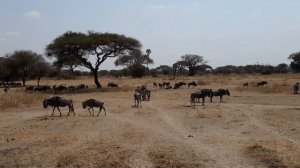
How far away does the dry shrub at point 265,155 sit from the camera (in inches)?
516

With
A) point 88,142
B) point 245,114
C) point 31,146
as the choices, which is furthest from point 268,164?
point 245,114

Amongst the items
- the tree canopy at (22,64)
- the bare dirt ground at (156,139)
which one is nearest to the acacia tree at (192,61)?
the tree canopy at (22,64)

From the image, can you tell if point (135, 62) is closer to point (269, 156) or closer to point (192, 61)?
point (192, 61)

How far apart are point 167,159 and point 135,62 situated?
3478 inches

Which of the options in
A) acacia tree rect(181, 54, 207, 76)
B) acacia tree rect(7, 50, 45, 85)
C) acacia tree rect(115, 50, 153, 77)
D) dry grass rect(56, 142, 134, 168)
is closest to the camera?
dry grass rect(56, 142, 134, 168)

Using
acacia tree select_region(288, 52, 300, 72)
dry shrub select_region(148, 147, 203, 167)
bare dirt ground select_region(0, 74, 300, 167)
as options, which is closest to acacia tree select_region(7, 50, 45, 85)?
bare dirt ground select_region(0, 74, 300, 167)

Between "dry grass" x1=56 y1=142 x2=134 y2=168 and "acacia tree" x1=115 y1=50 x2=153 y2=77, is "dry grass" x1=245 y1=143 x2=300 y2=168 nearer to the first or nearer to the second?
"dry grass" x1=56 y1=142 x2=134 y2=168

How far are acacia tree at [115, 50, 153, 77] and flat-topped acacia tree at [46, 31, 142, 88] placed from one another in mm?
30216

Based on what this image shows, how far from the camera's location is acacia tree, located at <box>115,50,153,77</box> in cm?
9256

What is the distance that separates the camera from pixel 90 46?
5506 centimetres

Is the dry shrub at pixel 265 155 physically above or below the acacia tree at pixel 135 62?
below

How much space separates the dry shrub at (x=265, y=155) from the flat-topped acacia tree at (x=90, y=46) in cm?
4135

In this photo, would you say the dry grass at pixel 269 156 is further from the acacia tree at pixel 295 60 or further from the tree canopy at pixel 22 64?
the acacia tree at pixel 295 60

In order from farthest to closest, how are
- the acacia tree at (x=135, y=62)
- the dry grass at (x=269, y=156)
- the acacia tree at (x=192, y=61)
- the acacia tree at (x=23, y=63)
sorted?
the acacia tree at (x=192, y=61), the acacia tree at (x=135, y=62), the acacia tree at (x=23, y=63), the dry grass at (x=269, y=156)
